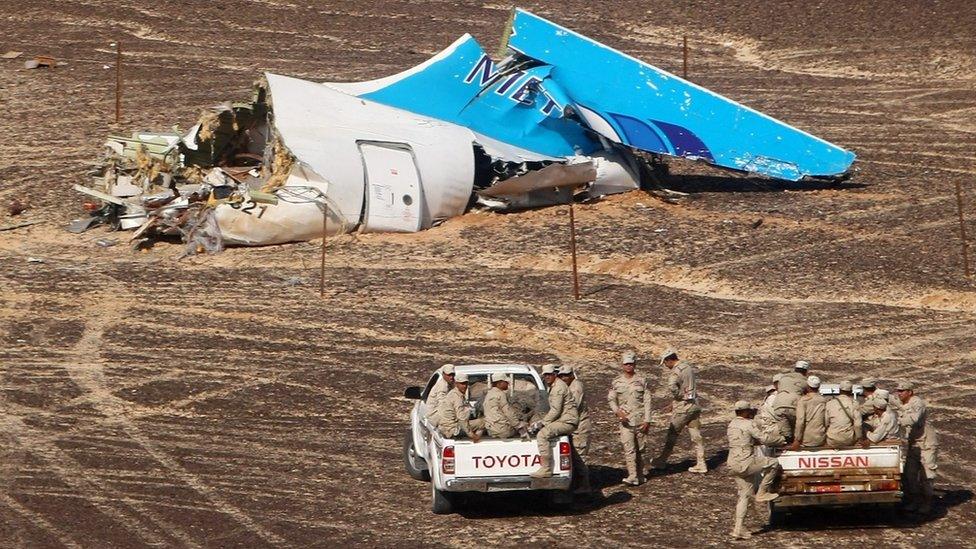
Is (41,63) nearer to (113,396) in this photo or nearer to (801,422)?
(113,396)

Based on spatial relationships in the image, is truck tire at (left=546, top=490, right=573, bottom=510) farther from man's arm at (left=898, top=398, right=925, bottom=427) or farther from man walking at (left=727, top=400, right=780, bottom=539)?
man's arm at (left=898, top=398, right=925, bottom=427)

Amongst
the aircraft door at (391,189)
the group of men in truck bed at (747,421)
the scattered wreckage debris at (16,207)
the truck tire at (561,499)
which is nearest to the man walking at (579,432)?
the group of men in truck bed at (747,421)

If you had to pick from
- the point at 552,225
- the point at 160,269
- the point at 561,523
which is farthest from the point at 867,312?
the point at 160,269

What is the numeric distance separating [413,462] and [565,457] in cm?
237

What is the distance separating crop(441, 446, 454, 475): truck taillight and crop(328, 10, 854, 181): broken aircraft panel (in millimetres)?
14008

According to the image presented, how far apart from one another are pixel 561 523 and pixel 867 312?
952 cm

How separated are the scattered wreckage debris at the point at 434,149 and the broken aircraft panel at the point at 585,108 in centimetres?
3

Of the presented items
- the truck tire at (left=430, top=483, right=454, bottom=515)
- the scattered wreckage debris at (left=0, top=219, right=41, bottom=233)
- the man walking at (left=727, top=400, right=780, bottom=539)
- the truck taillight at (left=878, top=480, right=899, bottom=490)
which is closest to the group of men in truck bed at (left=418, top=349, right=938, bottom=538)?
the man walking at (left=727, top=400, right=780, bottom=539)

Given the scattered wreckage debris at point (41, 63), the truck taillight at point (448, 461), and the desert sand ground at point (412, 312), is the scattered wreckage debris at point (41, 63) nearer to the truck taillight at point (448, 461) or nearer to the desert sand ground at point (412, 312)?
the desert sand ground at point (412, 312)

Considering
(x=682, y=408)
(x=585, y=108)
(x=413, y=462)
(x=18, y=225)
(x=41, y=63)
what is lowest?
(x=413, y=462)

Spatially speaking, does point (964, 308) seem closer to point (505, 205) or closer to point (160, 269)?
point (505, 205)

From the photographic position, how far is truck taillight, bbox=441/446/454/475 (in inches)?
606

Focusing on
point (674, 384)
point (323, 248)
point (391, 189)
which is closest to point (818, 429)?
point (674, 384)

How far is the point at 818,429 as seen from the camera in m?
15.1
